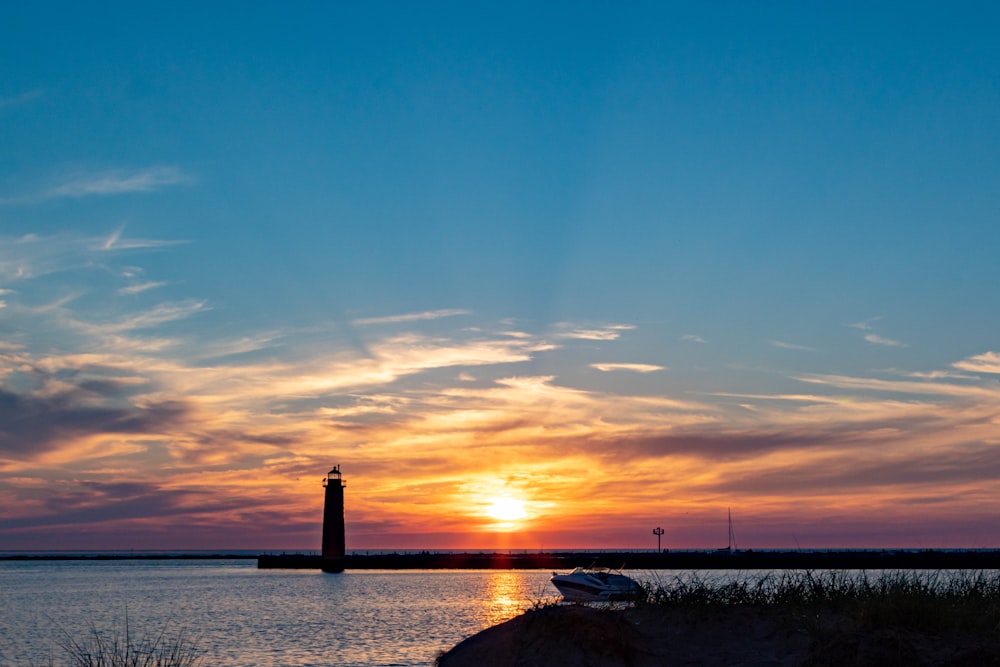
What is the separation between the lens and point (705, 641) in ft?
62.4

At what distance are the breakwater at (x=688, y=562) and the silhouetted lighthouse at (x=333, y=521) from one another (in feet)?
13.0

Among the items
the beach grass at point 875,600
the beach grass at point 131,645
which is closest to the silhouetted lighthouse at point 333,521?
the beach grass at point 131,645

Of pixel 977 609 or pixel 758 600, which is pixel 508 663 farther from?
pixel 977 609

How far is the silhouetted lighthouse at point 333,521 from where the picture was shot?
117 m

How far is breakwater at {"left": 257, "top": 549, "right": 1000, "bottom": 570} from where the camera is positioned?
12581cm

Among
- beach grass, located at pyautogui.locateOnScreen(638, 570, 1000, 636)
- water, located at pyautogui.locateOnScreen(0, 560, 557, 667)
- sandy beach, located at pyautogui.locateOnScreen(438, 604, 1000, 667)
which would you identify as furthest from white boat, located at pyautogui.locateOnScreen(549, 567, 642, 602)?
sandy beach, located at pyautogui.locateOnScreen(438, 604, 1000, 667)

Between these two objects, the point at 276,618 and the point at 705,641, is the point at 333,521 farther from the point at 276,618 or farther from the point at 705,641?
the point at 705,641

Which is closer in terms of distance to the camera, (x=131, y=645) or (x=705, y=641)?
(x=705, y=641)

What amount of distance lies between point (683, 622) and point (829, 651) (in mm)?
4034

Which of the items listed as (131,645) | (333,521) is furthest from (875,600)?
(333,521)

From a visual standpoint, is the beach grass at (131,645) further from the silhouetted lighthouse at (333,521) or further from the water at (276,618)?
the silhouetted lighthouse at (333,521)

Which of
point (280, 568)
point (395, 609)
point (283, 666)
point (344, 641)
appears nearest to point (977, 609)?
point (283, 666)

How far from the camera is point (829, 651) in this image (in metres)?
16.6

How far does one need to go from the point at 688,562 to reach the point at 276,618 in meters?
86.0
